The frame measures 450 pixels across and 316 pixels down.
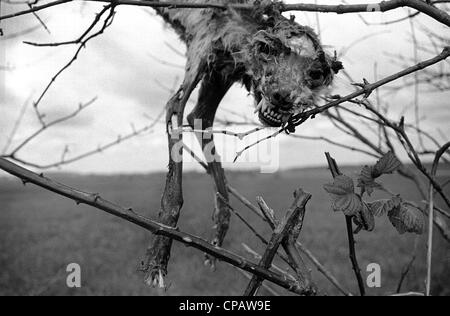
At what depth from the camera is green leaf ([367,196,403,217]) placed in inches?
52.4

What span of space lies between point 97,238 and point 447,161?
11.5 m

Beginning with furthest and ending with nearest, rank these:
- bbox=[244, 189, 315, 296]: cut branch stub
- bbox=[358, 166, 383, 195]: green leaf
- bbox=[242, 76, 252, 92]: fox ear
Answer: bbox=[242, 76, 252, 92]: fox ear < bbox=[358, 166, 383, 195]: green leaf < bbox=[244, 189, 315, 296]: cut branch stub

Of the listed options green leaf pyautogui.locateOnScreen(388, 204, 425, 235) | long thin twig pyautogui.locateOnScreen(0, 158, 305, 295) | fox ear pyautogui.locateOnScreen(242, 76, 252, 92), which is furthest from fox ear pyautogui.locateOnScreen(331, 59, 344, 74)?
long thin twig pyautogui.locateOnScreen(0, 158, 305, 295)

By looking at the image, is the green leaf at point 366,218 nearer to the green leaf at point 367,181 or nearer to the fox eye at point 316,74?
the green leaf at point 367,181

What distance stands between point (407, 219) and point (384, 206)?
2.8 inches

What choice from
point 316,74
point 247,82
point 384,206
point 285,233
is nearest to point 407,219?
point 384,206

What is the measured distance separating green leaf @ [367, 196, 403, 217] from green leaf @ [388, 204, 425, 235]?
2 cm

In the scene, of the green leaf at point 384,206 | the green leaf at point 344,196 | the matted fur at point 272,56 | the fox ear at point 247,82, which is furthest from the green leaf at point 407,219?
the fox ear at point 247,82

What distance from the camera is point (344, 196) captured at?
52.1 inches

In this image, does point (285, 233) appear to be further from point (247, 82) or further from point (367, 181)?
point (247, 82)

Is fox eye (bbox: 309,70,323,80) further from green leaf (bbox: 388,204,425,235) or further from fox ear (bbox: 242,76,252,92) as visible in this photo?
green leaf (bbox: 388,204,425,235)

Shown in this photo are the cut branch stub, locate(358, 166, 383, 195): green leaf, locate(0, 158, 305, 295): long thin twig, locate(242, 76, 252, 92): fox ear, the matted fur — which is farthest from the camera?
locate(242, 76, 252, 92): fox ear
